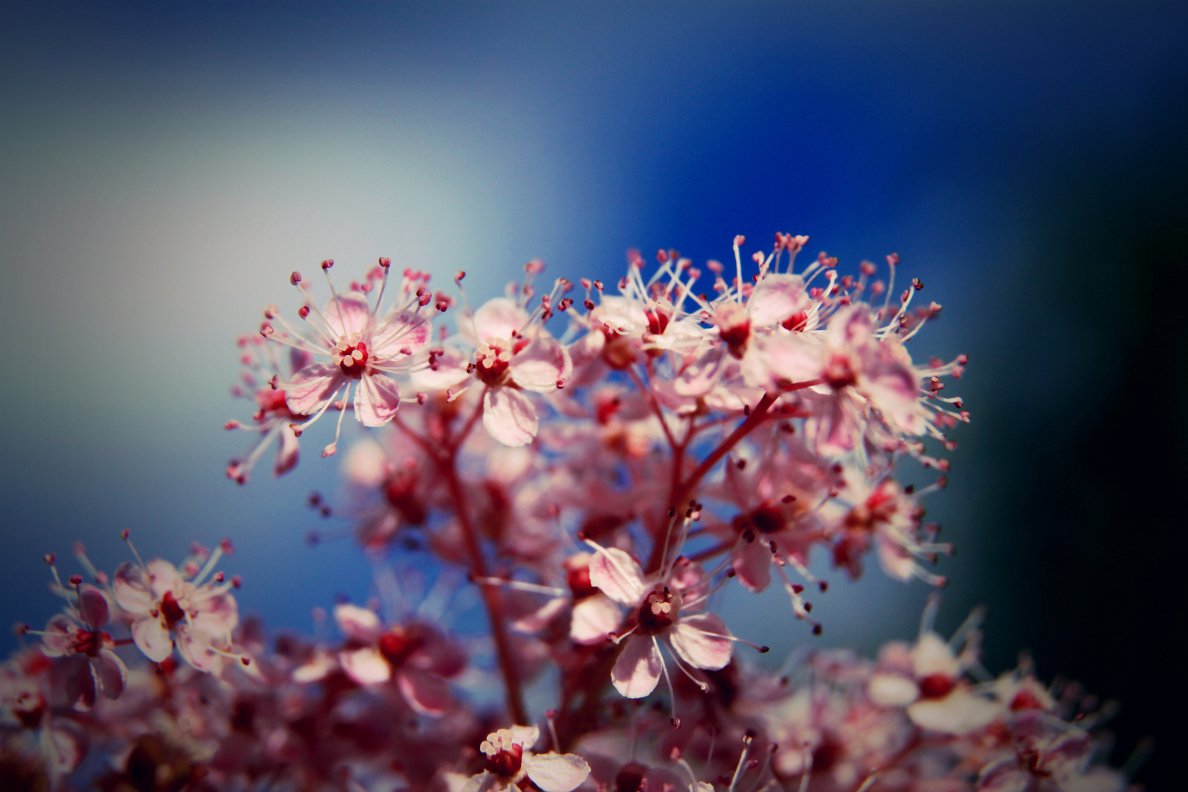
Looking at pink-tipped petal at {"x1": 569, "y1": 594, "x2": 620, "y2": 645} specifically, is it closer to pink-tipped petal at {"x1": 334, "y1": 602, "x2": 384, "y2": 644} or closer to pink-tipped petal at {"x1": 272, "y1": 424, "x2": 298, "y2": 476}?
pink-tipped petal at {"x1": 334, "y1": 602, "x2": 384, "y2": 644}

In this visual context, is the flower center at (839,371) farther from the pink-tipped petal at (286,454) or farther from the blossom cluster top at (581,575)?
the pink-tipped petal at (286,454)

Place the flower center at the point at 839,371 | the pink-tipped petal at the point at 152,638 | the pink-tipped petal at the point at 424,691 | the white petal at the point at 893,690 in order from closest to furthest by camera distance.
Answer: the flower center at the point at 839,371 → the pink-tipped petal at the point at 152,638 → the pink-tipped petal at the point at 424,691 → the white petal at the point at 893,690

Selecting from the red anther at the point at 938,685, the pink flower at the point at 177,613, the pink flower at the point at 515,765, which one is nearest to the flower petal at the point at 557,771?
the pink flower at the point at 515,765

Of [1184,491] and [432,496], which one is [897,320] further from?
[1184,491]

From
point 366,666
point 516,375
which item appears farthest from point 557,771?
point 516,375

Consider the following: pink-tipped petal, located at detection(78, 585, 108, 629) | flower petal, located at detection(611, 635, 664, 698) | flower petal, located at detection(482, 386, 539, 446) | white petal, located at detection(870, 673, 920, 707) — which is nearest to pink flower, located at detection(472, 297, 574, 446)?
flower petal, located at detection(482, 386, 539, 446)
